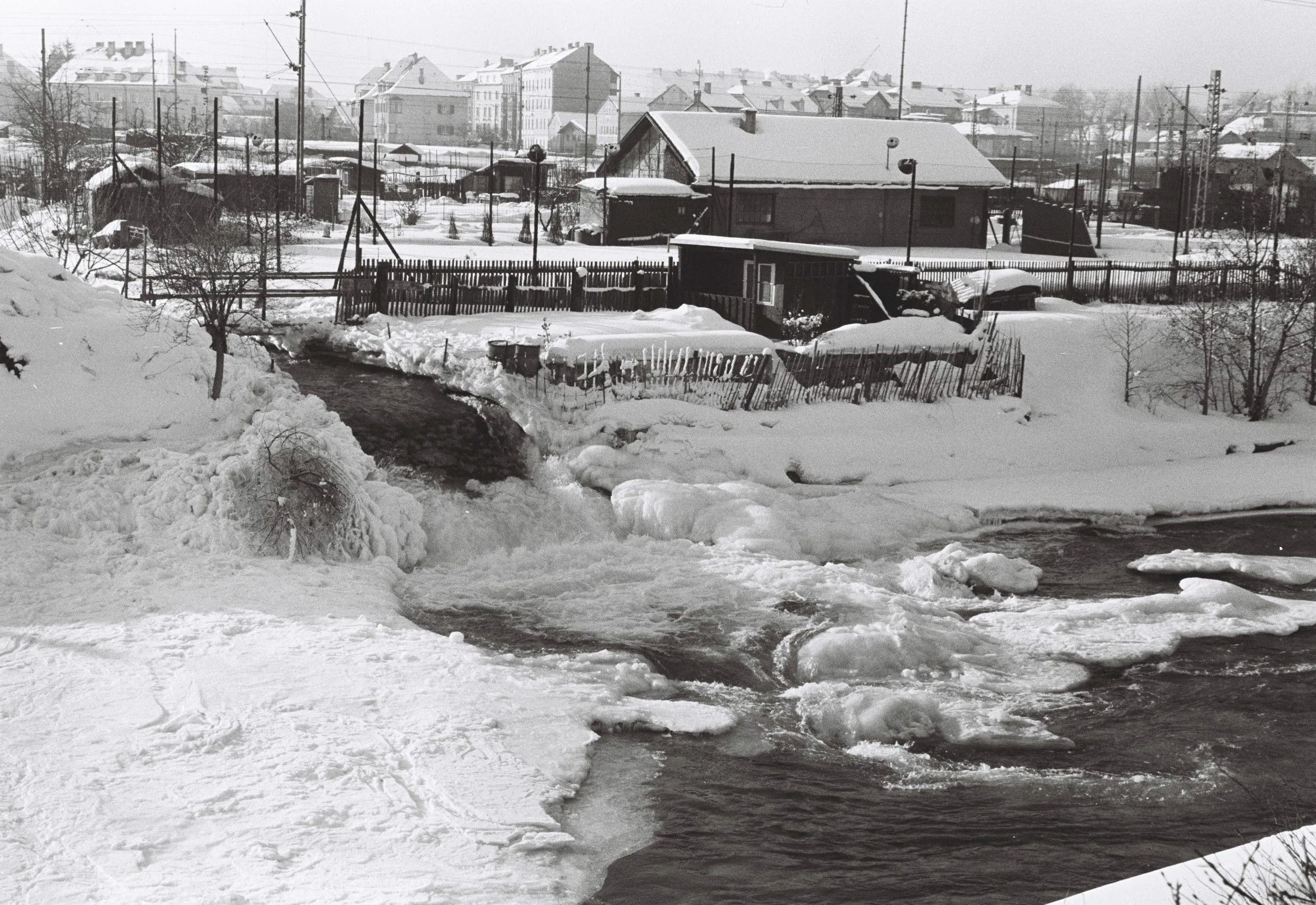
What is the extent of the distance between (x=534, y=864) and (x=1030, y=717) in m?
5.36

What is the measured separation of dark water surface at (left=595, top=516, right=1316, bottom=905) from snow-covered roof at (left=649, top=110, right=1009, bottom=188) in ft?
104

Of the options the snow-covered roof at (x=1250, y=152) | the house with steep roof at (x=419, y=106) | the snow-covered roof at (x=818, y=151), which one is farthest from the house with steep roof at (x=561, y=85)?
the snow-covered roof at (x=818, y=151)

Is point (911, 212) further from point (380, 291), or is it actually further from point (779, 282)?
point (380, 291)

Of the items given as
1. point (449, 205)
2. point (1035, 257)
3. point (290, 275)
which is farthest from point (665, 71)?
point (290, 275)

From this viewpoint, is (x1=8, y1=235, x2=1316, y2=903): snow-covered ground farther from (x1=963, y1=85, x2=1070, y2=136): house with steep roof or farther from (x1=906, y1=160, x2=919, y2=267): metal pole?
(x1=963, y1=85, x2=1070, y2=136): house with steep roof

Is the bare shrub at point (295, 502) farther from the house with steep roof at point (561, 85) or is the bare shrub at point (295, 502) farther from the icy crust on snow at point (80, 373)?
the house with steep roof at point (561, 85)

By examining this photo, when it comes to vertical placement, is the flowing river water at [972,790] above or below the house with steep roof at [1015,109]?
below

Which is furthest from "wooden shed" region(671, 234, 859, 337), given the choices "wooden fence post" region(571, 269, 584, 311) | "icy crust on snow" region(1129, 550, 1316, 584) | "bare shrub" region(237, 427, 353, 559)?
"bare shrub" region(237, 427, 353, 559)

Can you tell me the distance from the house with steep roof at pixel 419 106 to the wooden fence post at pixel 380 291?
306ft

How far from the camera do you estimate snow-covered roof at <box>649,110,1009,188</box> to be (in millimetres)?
43062

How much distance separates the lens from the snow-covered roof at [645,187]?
41.8 metres

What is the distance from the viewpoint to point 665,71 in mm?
110000

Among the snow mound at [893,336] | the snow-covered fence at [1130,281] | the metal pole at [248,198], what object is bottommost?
the snow mound at [893,336]

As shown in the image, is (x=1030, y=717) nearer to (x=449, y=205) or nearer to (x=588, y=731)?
(x=588, y=731)
